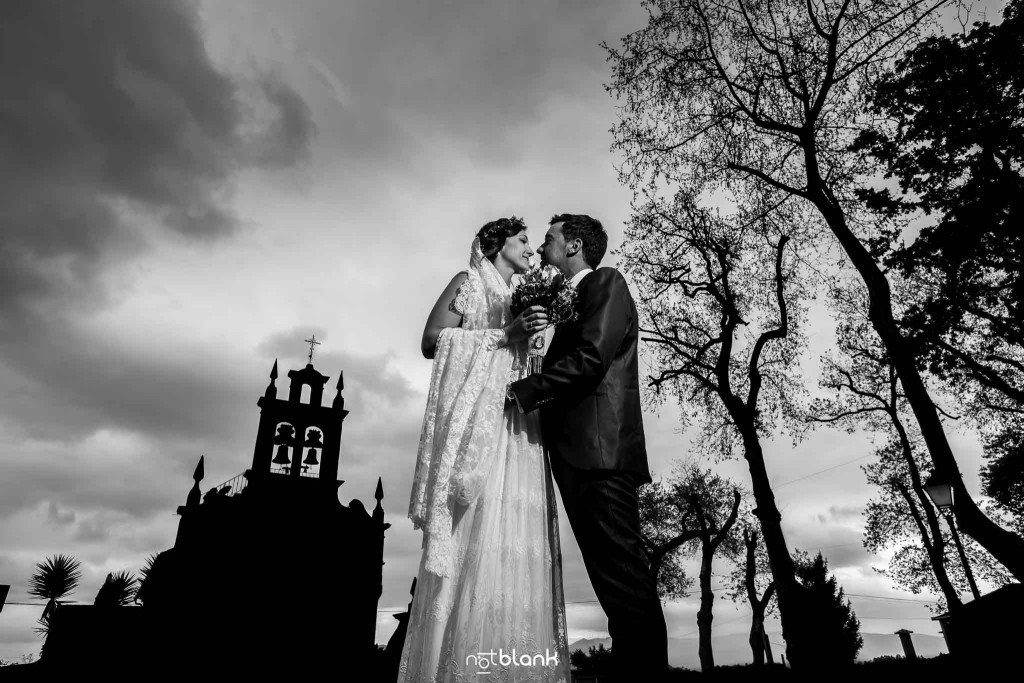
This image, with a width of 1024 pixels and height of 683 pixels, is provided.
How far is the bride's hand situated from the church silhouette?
1931 centimetres

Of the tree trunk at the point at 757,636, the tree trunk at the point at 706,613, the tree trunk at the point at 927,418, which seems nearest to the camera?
the tree trunk at the point at 927,418

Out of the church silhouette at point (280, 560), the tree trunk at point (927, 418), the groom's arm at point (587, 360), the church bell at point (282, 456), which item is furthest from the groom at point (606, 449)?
the church bell at point (282, 456)

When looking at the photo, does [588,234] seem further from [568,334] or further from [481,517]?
[481,517]

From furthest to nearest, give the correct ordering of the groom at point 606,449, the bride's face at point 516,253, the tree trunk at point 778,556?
the tree trunk at point 778,556 → the bride's face at point 516,253 → the groom at point 606,449

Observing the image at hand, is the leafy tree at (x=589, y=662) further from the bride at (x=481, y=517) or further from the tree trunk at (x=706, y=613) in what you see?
the tree trunk at (x=706, y=613)

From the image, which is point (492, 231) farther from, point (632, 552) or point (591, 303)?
point (632, 552)

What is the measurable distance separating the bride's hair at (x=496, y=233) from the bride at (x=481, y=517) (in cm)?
46

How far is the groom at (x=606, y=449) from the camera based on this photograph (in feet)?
11.1

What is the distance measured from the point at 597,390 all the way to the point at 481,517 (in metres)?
1.12

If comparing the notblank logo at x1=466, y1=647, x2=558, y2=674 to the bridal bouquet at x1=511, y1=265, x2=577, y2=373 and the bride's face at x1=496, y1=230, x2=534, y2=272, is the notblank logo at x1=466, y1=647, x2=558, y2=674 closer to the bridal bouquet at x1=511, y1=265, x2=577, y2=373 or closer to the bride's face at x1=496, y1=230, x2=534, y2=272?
the bridal bouquet at x1=511, y1=265, x2=577, y2=373

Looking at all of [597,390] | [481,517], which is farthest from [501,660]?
[597,390]

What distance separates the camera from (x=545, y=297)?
4254mm

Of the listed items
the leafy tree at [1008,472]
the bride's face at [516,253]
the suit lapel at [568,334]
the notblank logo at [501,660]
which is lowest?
the notblank logo at [501,660]

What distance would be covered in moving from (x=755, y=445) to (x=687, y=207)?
25.9 ft
